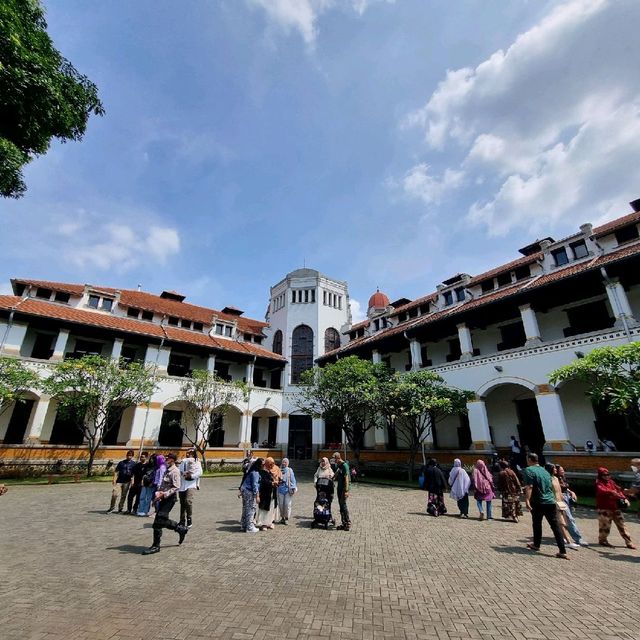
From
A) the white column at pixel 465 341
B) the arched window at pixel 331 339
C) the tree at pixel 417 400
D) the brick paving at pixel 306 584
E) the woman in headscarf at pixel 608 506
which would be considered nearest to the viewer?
the brick paving at pixel 306 584

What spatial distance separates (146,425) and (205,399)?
407 cm

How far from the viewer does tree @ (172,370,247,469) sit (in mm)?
23297

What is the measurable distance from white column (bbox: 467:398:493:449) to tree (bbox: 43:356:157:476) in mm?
18753

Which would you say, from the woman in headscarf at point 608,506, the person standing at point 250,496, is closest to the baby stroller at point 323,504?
the person standing at point 250,496

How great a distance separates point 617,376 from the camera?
38.2 feet

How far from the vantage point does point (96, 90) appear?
1052 cm

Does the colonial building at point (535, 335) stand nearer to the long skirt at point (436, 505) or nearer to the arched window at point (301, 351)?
the long skirt at point (436, 505)

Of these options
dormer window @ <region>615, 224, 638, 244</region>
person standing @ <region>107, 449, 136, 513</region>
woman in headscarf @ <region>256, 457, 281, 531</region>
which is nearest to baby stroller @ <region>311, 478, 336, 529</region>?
woman in headscarf @ <region>256, 457, 281, 531</region>

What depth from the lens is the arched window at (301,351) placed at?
3173cm

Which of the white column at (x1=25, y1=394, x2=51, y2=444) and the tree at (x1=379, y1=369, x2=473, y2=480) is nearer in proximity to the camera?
the tree at (x1=379, y1=369, x2=473, y2=480)

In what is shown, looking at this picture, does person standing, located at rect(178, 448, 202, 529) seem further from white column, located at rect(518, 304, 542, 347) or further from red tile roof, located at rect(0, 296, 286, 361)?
white column, located at rect(518, 304, 542, 347)

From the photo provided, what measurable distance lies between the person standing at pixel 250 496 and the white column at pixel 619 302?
54.8ft

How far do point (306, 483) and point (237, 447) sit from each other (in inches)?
377

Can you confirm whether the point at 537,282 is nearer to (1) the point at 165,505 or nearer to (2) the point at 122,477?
(1) the point at 165,505
